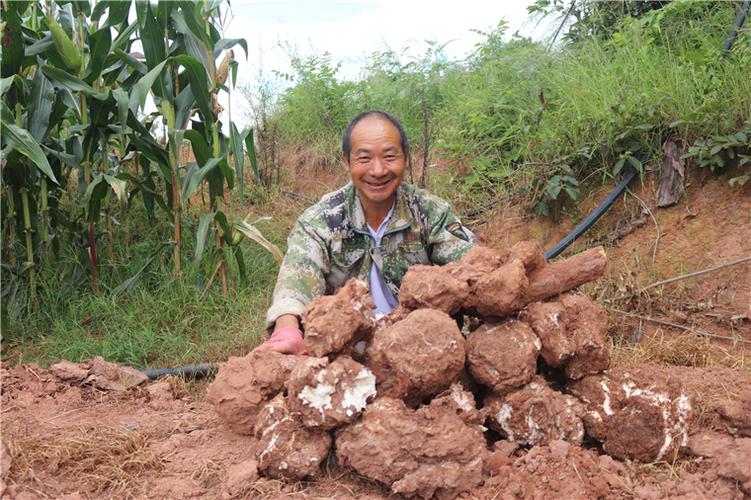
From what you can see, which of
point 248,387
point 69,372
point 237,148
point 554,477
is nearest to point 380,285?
point 248,387

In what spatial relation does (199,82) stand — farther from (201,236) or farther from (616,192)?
(616,192)

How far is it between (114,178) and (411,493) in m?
3.09

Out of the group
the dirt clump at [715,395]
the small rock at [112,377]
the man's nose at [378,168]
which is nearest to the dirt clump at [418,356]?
the dirt clump at [715,395]

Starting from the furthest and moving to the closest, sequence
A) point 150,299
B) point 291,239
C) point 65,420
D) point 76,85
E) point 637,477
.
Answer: point 150,299
point 76,85
point 291,239
point 65,420
point 637,477

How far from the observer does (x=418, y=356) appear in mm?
2113

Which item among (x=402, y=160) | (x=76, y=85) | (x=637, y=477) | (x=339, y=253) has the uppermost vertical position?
(x=76, y=85)

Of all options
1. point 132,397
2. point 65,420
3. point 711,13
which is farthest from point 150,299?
point 711,13

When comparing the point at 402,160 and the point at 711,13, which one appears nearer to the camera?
the point at 402,160

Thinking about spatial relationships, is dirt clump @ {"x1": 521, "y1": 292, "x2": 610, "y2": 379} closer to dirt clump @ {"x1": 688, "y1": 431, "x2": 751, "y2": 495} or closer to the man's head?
dirt clump @ {"x1": 688, "y1": 431, "x2": 751, "y2": 495}

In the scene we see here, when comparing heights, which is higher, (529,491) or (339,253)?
(339,253)

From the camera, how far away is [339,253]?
127 inches

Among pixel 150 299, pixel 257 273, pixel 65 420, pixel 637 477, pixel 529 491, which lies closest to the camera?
pixel 529 491

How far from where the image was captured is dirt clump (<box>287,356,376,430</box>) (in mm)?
2068

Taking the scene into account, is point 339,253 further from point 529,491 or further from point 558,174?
point 558,174
